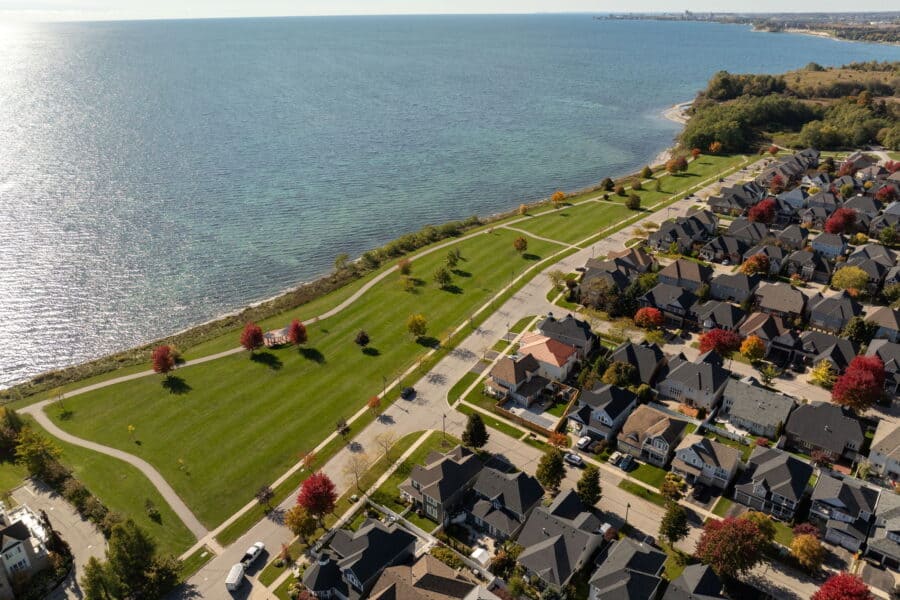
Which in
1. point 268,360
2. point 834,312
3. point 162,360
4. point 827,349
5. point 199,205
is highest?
point 199,205

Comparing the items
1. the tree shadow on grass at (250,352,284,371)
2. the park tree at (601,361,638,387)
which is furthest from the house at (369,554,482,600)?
the tree shadow on grass at (250,352,284,371)

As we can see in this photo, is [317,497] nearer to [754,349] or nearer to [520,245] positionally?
[754,349]

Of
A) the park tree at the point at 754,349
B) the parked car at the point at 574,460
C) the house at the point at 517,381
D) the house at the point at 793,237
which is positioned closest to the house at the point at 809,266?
the house at the point at 793,237

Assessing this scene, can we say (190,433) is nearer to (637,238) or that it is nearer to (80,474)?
(80,474)

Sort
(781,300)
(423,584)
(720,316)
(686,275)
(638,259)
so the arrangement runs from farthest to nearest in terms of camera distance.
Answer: (638,259) < (686,275) < (781,300) < (720,316) < (423,584)

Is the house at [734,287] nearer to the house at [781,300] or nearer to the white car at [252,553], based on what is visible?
the house at [781,300]

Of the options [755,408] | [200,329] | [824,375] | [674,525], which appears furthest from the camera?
[200,329]

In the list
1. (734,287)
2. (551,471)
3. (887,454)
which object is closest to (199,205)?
(551,471)

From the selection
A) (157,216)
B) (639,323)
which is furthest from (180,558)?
(157,216)
